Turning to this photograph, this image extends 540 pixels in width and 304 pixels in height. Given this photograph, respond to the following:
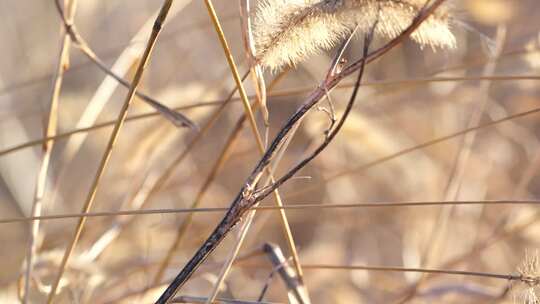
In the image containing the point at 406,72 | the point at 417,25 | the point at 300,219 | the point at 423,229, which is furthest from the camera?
the point at 406,72

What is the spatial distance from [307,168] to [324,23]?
1374mm

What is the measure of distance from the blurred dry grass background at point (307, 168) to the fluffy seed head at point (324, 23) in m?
0.55

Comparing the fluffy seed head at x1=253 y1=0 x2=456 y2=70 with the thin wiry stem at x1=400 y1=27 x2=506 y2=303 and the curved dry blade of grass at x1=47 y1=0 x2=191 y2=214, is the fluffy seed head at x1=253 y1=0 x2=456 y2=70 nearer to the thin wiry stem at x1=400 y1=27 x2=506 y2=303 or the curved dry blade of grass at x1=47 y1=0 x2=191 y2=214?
the curved dry blade of grass at x1=47 y1=0 x2=191 y2=214

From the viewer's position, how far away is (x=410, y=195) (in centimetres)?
231

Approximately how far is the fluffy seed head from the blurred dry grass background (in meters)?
0.55

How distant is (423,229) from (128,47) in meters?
0.99

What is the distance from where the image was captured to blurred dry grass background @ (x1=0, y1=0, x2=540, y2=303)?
158 cm

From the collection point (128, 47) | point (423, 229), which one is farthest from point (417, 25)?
point (423, 229)

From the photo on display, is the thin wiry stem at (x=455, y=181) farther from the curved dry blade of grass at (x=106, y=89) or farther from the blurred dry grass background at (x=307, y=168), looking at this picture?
the curved dry blade of grass at (x=106, y=89)

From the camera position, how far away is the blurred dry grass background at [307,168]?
158cm

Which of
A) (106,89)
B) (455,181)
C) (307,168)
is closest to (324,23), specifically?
(106,89)

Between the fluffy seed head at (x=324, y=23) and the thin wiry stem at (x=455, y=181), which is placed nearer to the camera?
the fluffy seed head at (x=324, y=23)

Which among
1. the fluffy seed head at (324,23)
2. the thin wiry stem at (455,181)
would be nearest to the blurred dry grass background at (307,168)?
the thin wiry stem at (455,181)

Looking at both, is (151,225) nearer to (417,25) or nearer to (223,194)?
(223,194)
